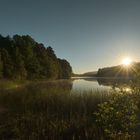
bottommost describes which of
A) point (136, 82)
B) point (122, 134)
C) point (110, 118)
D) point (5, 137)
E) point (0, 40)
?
point (5, 137)

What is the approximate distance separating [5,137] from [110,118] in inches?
227

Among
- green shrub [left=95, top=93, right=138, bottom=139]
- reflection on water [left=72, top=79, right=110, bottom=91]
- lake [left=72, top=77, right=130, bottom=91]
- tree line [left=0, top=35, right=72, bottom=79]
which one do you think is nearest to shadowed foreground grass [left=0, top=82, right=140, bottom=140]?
green shrub [left=95, top=93, right=138, bottom=139]

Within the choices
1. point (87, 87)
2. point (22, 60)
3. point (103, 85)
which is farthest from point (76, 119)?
point (22, 60)

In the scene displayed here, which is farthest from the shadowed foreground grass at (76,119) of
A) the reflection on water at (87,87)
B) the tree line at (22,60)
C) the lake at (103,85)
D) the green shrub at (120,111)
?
the tree line at (22,60)

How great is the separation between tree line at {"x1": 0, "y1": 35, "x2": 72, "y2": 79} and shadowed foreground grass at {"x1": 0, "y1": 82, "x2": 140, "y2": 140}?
32.0 meters

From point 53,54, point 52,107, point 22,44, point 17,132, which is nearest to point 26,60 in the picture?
point 22,44

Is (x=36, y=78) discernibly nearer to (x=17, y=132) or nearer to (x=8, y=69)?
(x=8, y=69)

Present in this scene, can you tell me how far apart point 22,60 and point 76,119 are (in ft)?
153

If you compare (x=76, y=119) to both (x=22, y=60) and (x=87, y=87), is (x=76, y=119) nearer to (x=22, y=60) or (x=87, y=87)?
(x=87, y=87)

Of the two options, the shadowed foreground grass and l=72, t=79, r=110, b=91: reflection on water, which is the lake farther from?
A: the shadowed foreground grass

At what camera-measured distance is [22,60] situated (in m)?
Result: 58.5

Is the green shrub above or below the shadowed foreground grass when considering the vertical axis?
above

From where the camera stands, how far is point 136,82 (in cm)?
673

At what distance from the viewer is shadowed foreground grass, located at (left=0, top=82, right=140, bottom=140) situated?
6358 millimetres
